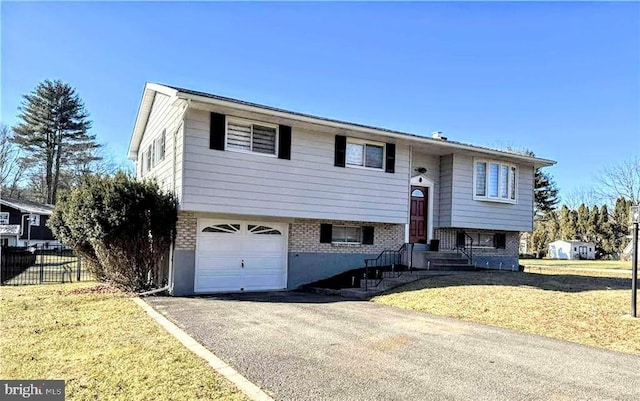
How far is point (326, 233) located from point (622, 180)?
34814 millimetres

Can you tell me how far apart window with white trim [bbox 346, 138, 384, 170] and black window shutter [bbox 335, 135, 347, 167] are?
0.79 feet

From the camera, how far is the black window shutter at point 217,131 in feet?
41.5

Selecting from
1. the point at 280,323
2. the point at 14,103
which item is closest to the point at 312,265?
the point at 280,323

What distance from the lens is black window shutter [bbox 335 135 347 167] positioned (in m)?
14.9

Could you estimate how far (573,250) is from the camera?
4588cm

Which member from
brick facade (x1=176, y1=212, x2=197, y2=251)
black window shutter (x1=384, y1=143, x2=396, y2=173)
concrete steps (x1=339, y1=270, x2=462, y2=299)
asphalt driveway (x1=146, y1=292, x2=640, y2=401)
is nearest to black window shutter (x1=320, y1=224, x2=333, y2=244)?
concrete steps (x1=339, y1=270, x2=462, y2=299)

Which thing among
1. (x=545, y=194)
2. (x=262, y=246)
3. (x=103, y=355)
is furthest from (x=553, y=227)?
(x=103, y=355)

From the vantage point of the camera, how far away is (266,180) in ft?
44.2

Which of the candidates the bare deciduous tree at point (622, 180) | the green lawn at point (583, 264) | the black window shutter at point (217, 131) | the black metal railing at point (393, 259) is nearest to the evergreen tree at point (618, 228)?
the bare deciduous tree at point (622, 180)

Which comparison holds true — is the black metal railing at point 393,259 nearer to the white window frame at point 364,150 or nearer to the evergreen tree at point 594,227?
the white window frame at point 364,150

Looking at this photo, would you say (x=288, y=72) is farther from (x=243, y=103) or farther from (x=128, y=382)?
(x=128, y=382)

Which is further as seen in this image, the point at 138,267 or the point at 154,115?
the point at 154,115

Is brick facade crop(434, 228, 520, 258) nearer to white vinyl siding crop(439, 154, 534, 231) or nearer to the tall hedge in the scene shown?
white vinyl siding crop(439, 154, 534, 231)

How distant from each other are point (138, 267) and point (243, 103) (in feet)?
17.9
